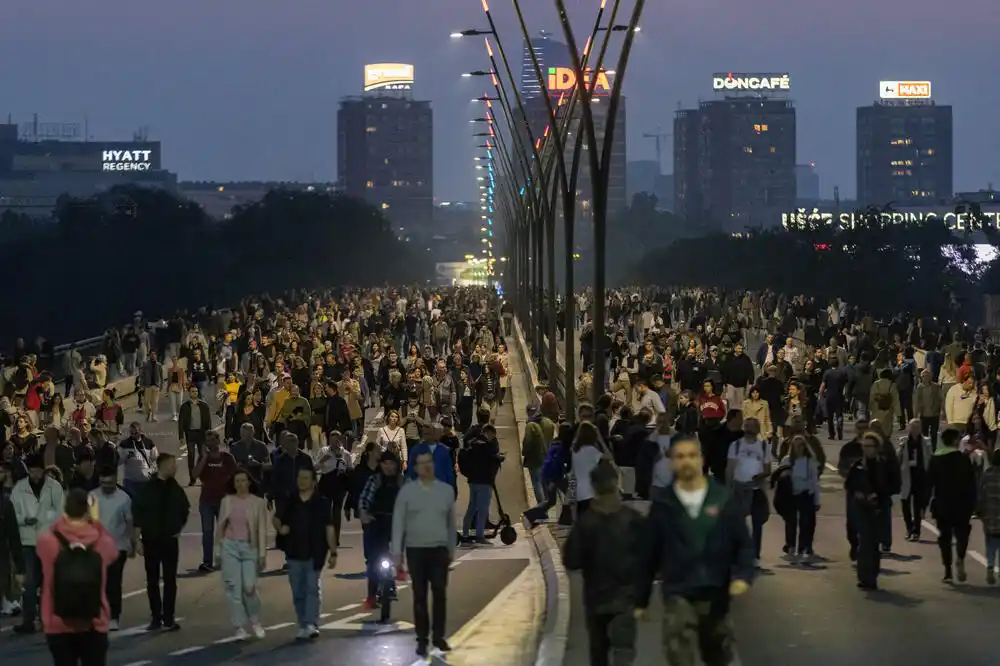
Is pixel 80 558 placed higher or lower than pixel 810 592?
higher

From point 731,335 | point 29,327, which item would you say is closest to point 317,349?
point 731,335

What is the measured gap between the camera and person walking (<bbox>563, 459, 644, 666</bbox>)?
1030cm

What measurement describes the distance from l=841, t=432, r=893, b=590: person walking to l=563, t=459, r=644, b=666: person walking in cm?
661

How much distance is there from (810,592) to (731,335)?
79.7 feet

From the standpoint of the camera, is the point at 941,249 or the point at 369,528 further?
the point at 941,249

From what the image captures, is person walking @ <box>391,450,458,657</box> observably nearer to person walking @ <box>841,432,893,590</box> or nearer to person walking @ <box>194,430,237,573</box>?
person walking @ <box>841,432,893,590</box>

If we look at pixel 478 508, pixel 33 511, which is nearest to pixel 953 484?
pixel 478 508

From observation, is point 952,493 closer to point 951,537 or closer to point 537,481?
point 951,537

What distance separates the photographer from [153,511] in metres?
15.8

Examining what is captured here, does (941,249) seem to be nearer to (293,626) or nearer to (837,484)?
(837,484)

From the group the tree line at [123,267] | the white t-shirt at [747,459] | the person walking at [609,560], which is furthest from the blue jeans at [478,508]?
the tree line at [123,267]

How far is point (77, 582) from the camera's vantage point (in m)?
10.7

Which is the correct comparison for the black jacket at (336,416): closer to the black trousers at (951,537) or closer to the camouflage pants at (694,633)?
the black trousers at (951,537)

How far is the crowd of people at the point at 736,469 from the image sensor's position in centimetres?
963
